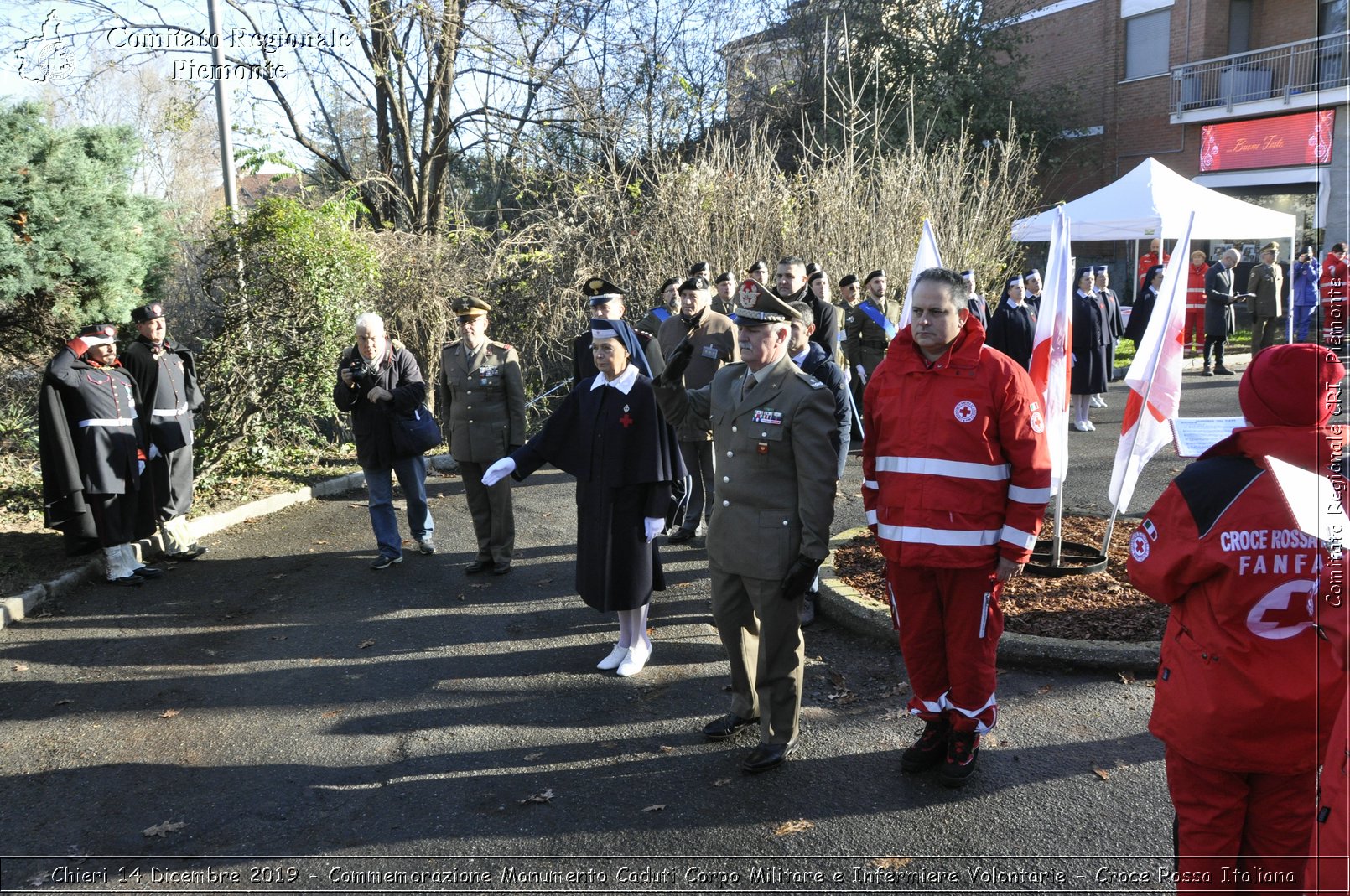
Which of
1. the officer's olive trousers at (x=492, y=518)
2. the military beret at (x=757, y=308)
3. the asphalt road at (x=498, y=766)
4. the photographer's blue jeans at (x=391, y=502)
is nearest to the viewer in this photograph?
the asphalt road at (x=498, y=766)

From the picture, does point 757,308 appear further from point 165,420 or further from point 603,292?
point 165,420

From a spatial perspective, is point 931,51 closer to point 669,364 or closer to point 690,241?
point 690,241

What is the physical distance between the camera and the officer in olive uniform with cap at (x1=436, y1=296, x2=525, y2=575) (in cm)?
773

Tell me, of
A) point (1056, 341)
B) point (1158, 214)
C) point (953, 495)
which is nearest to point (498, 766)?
point (953, 495)

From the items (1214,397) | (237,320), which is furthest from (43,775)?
(1214,397)

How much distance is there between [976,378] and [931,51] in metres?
24.9

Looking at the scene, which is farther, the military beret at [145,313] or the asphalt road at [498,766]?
the military beret at [145,313]

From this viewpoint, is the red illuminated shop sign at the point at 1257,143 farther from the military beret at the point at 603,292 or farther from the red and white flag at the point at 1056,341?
the military beret at the point at 603,292

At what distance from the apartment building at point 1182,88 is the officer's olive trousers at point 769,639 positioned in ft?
75.9

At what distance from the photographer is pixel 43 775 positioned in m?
4.62

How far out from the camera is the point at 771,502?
14.5 feet

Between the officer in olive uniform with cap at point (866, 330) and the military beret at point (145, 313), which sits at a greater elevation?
the military beret at point (145, 313)

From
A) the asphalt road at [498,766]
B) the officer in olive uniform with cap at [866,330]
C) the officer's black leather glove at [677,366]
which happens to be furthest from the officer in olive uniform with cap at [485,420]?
the officer in olive uniform with cap at [866,330]

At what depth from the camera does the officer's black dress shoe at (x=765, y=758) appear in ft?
14.5
